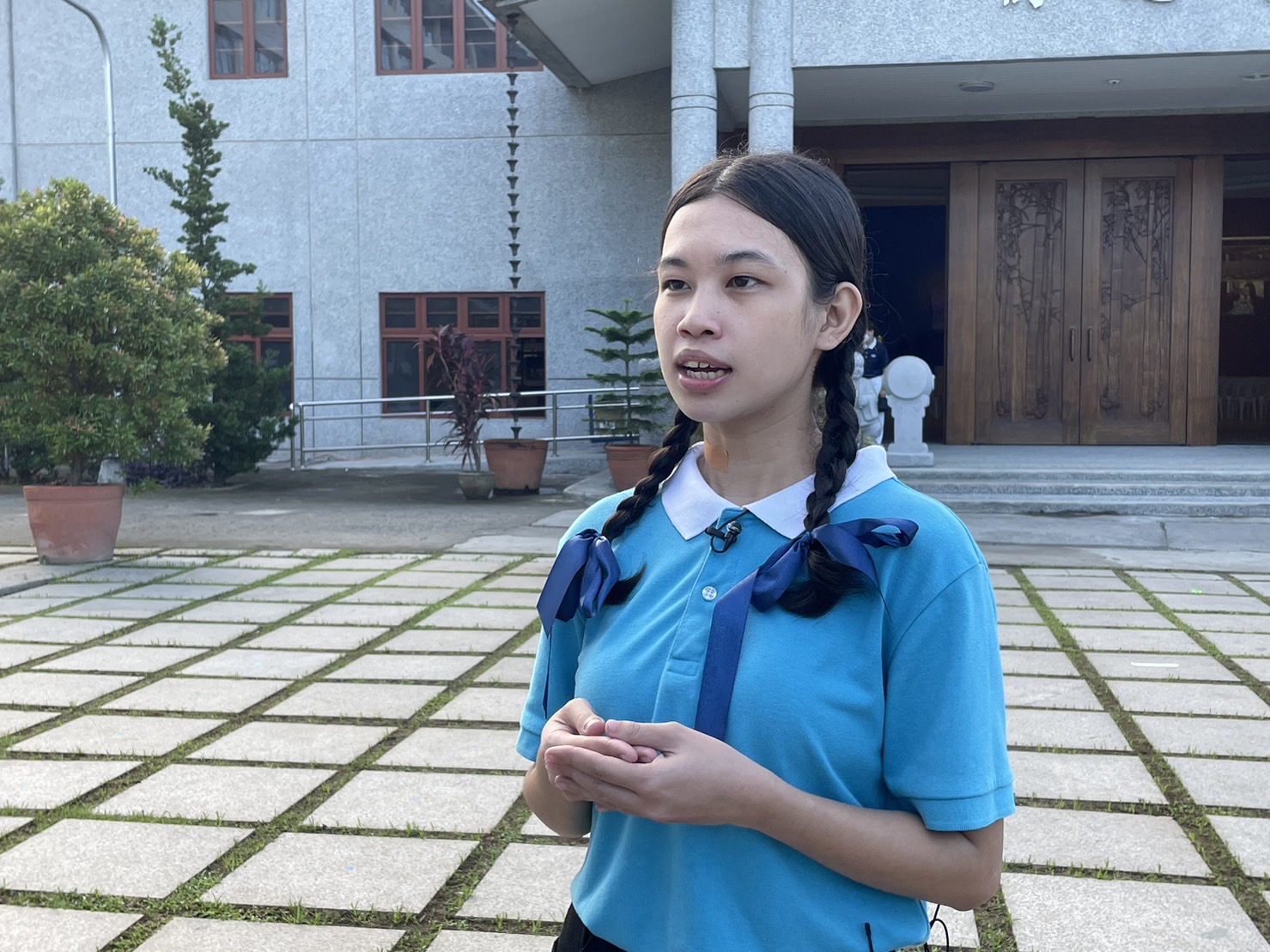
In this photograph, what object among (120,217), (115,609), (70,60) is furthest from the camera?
(70,60)

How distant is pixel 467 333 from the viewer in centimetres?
1703

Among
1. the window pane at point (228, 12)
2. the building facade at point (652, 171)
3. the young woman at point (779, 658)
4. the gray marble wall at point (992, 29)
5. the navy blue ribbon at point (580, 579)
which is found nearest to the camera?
the young woman at point (779, 658)

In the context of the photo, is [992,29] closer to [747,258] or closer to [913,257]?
[913,257]

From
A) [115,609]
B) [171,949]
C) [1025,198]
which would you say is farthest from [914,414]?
[171,949]

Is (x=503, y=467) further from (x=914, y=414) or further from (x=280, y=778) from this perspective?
(x=280, y=778)

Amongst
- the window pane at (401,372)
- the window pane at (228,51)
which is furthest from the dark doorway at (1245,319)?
the window pane at (228,51)

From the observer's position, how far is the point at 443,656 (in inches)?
229

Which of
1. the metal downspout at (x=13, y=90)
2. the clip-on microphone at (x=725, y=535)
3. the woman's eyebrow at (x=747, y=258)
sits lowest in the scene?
the clip-on microphone at (x=725, y=535)

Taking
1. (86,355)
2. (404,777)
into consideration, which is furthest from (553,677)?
(86,355)

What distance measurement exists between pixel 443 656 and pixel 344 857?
2407 millimetres

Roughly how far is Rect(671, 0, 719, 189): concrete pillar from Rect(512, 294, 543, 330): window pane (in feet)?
17.9

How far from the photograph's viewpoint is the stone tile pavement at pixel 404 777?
120 inches

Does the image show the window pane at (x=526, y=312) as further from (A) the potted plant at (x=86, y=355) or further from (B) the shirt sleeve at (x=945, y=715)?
(B) the shirt sleeve at (x=945, y=715)

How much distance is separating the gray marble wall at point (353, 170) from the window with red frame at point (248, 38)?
6.4 inches
